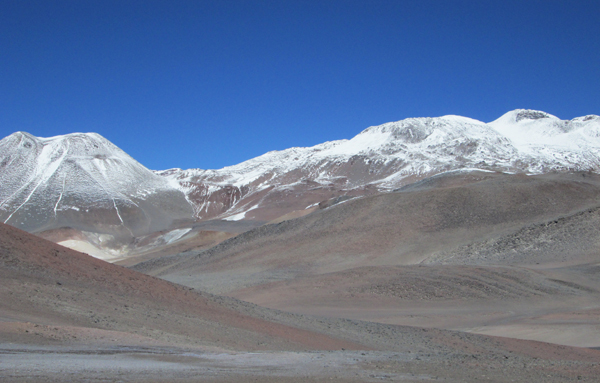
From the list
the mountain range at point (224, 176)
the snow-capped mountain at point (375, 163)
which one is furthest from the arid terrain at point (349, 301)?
the snow-capped mountain at point (375, 163)

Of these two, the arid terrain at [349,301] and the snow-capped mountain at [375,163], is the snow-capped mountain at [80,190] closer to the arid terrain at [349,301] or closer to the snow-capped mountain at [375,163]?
the snow-capped mountain at [375,163]

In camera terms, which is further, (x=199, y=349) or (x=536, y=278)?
(x=536, y=278)

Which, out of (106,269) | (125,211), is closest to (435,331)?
(106,269)

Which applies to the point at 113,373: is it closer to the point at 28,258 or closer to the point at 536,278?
the point at 28,258

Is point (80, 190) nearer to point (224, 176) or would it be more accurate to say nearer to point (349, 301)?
point (224, 176)

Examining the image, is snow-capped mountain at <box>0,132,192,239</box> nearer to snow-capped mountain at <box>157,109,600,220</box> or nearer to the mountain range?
the mountain range

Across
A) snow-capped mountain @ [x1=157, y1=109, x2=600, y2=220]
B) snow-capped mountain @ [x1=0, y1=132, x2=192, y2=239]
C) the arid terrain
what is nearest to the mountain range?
snow-capped mountain @ [x1=0, y1=132, x2=192, y2=239]

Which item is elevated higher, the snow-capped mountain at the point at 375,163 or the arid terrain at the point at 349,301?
the snow-capped mountain at the point at 375,163
